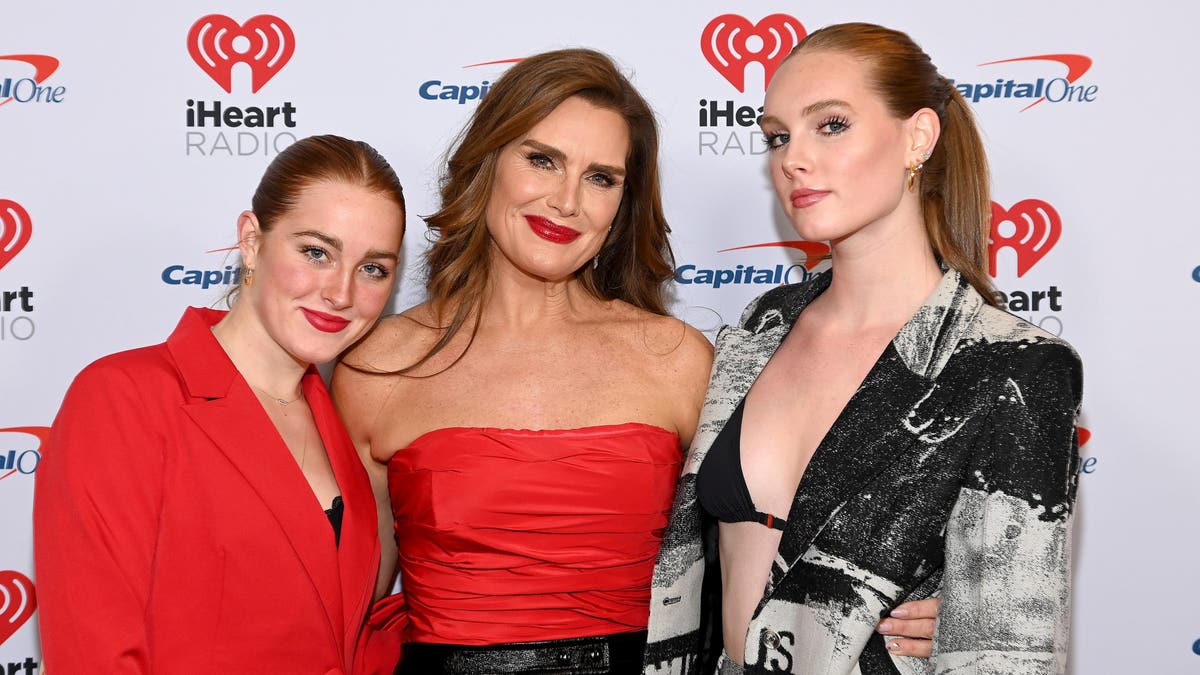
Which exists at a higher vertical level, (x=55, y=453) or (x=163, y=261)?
(x=163, y=261)

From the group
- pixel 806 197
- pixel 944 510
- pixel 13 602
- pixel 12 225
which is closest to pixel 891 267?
pixel 806 197

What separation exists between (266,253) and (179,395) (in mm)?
309

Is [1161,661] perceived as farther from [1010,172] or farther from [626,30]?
[626,30]

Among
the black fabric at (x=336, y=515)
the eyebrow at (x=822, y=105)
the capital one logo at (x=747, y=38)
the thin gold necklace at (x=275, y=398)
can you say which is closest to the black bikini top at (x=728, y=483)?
the eyebrow at (x=822, y=105)

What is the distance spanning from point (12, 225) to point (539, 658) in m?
1.74

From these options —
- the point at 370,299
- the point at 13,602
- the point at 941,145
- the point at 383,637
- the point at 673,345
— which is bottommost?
the point at 13,602

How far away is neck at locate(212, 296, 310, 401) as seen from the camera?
200 cm

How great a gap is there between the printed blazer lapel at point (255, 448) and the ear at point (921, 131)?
122 centimetres

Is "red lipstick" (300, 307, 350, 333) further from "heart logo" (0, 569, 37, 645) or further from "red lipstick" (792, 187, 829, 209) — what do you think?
"heart logo" (0, 569, 37, 645)

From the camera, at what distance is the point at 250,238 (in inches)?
78.7

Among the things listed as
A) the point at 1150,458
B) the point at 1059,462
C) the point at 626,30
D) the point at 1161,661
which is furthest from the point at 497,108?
the point at 1161,661

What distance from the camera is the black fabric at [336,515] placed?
6.49 feet

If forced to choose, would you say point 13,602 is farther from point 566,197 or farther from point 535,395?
point 566,197

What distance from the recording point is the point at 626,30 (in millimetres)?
2775
